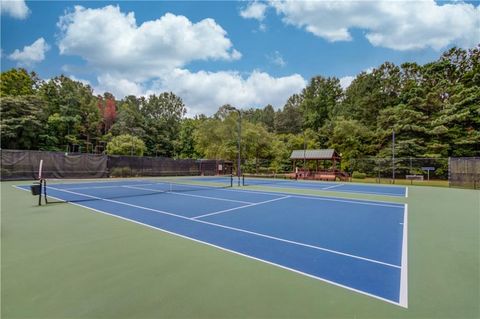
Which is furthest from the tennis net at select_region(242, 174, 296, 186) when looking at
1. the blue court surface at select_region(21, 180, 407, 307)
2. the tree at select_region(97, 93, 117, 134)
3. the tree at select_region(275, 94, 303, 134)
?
the tree at select_region(97, 93, 117, 134)

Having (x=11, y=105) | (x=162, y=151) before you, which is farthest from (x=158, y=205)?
(x=162, y=151)

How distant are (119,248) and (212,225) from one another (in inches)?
77.9

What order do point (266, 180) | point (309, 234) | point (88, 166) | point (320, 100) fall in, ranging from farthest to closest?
point (320, 100)
point (266, 180)
point (88, 166)
point (309, 234)

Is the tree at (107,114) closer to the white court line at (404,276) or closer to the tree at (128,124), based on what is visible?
the tree at (128,124)

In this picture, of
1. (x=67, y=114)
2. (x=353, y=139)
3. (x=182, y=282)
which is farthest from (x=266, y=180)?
(x=67, y=114)

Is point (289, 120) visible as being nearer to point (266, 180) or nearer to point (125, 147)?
point (125, 147)

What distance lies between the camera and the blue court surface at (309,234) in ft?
10.2

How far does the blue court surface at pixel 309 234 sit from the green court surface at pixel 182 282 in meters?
0.23

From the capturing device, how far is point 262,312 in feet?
7.34

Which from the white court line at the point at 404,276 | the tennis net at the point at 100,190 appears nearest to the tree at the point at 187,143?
the tennis net at the point at 100,190

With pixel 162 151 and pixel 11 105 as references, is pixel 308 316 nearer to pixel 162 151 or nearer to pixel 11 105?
pixel 11 105

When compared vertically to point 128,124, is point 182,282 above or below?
below

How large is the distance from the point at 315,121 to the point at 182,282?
45.4m

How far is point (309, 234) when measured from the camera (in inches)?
190
